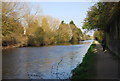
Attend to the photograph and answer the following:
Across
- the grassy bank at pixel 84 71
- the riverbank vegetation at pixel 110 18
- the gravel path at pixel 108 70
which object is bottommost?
the gravel path at pixel 108 70

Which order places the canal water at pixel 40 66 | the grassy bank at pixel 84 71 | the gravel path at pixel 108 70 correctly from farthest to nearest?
the canal water at pixel 40 66, the gravel path at pixel 108 70, the grassy bank at pixel 84 71

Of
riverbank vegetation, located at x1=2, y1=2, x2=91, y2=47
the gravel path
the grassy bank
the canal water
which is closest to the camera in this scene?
the grassy bank

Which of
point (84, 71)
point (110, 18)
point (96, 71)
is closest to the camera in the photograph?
point (84, 71)

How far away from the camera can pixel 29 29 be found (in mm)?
48625

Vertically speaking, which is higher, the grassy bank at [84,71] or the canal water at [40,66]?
the grassy bank at [84,71]

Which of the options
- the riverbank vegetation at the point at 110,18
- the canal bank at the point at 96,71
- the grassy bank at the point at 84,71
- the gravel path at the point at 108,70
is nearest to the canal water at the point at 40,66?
the grassy bank at the point at 84,71

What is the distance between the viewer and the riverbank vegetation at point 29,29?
82.1 ft

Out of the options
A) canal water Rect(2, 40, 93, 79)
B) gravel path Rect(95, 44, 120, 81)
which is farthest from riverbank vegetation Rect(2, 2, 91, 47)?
gravel path Rect(95, 44, 120, 81)

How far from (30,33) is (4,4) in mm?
27102

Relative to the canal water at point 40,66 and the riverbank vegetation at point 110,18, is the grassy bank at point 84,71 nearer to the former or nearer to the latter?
the canal water at point 40,66

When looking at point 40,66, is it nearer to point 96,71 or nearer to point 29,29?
point 96,71

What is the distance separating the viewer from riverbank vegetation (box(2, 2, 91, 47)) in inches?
985

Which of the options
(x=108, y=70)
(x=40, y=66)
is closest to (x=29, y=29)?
(x=40, y=66)

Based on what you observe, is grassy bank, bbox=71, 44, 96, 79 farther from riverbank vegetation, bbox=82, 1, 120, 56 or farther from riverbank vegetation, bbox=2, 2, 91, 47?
riverbank vegetation, bbox=2, 2, 91, 47
